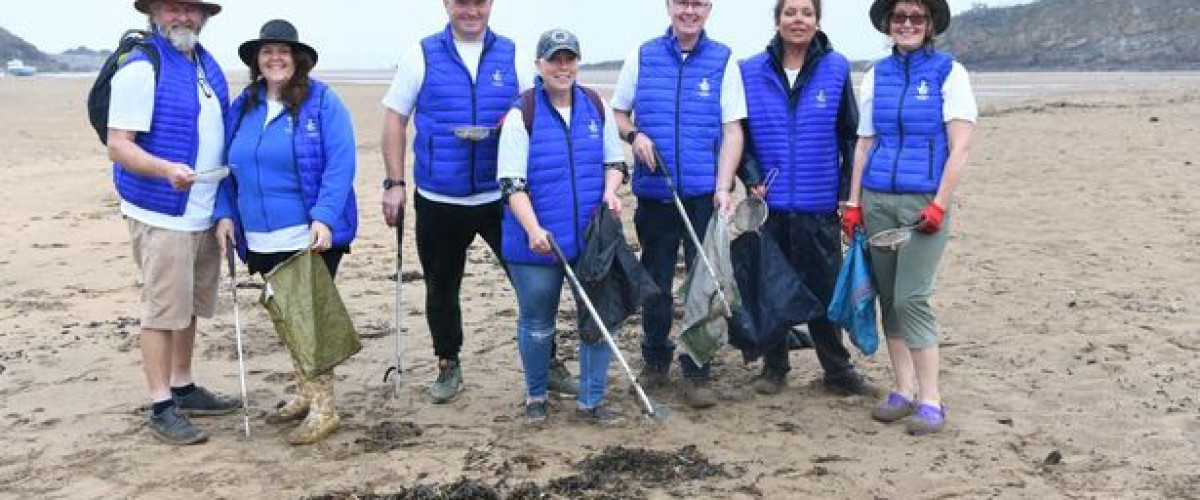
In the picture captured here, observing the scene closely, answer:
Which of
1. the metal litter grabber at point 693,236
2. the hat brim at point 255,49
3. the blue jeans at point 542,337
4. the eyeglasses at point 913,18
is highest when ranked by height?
the eyeglasses at point 913,18

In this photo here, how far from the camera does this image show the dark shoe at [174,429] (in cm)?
520

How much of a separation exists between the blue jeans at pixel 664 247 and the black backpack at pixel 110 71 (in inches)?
95.4

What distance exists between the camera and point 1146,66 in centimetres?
5972

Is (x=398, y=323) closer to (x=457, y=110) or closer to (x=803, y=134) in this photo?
(x=457, y=110)

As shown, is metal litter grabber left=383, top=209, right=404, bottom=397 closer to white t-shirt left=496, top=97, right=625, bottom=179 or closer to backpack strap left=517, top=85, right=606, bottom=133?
white t-shirt left=496, top=97, right=625, bottom=179

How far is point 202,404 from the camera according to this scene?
18.7 feet

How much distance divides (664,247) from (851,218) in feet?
3.14

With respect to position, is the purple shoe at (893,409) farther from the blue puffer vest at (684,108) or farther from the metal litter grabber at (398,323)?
the metal litter grabber at (398,323)

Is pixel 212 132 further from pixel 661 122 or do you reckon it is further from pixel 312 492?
pixel 661 122

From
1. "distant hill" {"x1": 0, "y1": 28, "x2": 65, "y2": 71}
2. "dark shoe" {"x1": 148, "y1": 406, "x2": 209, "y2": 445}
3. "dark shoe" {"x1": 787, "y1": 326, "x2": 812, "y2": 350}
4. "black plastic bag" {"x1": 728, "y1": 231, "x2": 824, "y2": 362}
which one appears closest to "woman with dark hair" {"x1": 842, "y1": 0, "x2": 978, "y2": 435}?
"black plastic bag" {"x1": 728, "y1": 231, "x2": 824, "y2": 362}

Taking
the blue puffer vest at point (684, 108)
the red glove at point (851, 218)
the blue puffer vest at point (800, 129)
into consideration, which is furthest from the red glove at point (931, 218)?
the blue puffer vest at point (684, 108)

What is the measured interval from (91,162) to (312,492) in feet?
45.9

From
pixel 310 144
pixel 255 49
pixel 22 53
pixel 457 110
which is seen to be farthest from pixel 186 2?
pixel 22 53

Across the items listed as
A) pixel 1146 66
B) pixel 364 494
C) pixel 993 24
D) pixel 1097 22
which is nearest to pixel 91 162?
pixel 364 494
